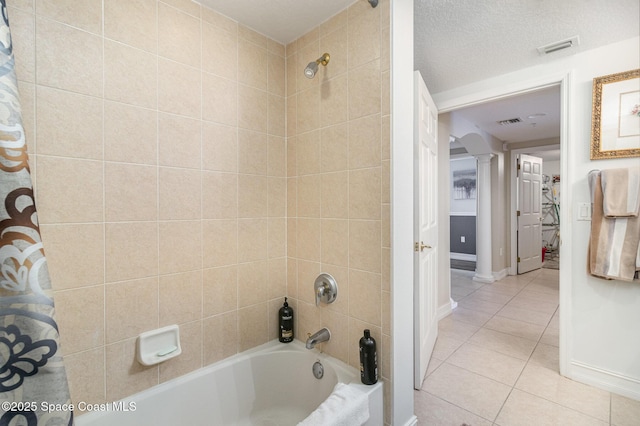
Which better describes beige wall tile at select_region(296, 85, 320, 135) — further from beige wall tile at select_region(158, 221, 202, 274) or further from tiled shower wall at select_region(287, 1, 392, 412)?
beige wall tile at select_region(158, 221, 202, 274)

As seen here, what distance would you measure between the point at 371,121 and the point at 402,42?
39cm

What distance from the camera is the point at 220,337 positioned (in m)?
1.48

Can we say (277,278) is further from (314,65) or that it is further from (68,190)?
(314,65)

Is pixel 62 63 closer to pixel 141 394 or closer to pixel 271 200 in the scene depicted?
pixel 271 200

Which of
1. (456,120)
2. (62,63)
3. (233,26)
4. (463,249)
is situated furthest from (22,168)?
(463,249)

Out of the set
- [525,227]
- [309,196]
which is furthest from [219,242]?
[525,227]

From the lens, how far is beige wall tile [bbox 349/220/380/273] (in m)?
1.34

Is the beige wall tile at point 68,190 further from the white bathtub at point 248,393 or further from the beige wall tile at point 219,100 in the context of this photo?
the white bathtub at point 248,393

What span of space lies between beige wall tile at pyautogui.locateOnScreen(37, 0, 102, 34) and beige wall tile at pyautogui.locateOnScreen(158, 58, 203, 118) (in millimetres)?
243

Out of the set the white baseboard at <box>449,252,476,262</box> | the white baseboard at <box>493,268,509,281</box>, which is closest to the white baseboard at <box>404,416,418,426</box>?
the white baseboard at <box>493,268,509,281</box>

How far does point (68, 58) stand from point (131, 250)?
78 centimetres

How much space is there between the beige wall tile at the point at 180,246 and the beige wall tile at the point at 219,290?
9cm

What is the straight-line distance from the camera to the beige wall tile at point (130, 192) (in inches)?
45.9

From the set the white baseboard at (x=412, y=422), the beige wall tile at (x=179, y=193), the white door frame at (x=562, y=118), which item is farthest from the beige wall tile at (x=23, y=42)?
the white baseboard at (x=412, y=422)
